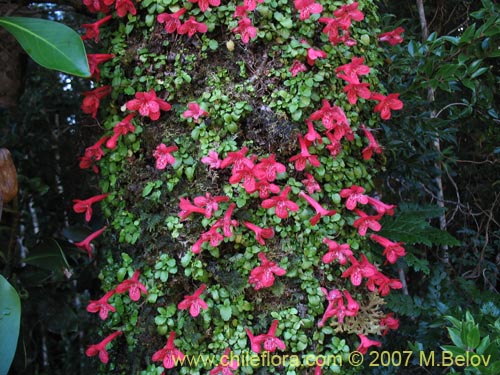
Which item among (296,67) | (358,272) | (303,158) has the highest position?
(296,67)

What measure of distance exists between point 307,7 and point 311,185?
0.60m

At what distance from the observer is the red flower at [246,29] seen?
5.21 ft

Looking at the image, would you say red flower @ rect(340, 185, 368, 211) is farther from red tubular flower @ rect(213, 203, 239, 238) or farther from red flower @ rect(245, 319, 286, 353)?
red flower @ rect(245, 319, 286, 353)

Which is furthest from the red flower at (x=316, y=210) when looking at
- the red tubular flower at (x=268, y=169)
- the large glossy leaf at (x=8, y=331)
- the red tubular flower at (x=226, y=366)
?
the large glossy leaf at (x=8, y=331)

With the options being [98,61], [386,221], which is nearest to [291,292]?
[386,221]

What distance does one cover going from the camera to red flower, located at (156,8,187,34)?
1.63 m

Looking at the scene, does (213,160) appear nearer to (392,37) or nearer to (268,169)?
(268,169)

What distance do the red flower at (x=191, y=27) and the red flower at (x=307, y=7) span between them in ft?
1.06

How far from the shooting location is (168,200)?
171cm

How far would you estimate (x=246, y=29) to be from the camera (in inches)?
62.9

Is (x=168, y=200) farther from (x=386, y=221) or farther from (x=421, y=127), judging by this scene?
(x=421, y=127)

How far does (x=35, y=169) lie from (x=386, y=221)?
204 centimetres

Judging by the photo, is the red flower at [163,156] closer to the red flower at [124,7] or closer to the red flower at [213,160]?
the red flower at [213,160]

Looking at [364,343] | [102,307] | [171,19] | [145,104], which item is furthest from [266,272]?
[171,19]
